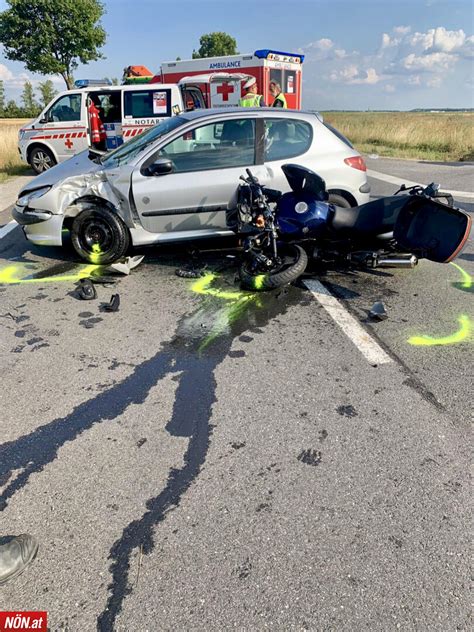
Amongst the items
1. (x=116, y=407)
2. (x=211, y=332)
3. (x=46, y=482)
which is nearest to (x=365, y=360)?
(x=211, y=332)


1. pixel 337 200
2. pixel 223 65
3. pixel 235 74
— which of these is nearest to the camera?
pixel 337 200

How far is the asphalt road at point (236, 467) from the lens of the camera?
176 cm

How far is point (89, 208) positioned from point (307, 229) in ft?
8.30

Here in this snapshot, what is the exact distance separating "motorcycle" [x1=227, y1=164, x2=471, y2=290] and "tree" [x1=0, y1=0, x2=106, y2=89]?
26.1 m

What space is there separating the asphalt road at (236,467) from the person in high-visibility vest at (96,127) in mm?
8053

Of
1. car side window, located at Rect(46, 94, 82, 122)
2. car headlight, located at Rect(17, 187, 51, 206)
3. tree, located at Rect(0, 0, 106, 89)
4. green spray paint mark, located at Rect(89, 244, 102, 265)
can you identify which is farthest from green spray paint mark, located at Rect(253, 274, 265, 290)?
tree, located at Rect(0, 0, 106, 89)

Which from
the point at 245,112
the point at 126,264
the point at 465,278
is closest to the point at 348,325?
the point at 465,278

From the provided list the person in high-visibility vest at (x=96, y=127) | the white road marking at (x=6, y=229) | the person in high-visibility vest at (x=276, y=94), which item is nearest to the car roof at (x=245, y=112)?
the white road marking at (x=6, y=229)

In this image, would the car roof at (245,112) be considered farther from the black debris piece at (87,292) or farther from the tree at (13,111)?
the tree at (13,111)

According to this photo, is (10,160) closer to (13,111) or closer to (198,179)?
(198,179)

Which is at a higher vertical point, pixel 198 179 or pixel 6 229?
pixel 198 179

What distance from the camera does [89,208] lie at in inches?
201

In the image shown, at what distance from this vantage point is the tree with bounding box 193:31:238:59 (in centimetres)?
5978

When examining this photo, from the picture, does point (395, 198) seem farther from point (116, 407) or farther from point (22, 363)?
point (22, 363)
